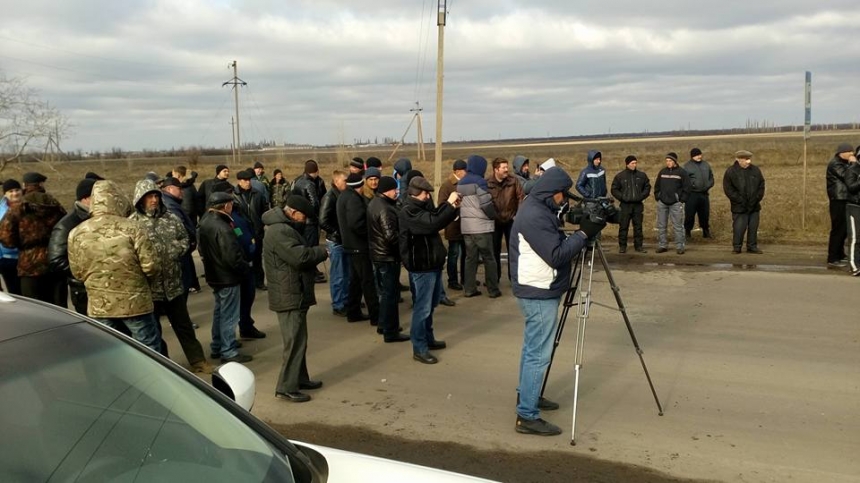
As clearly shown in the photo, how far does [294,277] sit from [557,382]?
2.63m

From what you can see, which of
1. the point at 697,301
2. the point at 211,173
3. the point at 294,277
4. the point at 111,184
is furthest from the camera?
the point at 211,173

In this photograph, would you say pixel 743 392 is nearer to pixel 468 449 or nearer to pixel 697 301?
pixel 468 449

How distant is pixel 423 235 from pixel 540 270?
7.17 ft

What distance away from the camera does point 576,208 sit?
17.4 feet

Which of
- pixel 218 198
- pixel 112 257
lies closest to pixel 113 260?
pixel 112 257

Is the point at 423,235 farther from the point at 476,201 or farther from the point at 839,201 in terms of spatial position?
the point at 839,201

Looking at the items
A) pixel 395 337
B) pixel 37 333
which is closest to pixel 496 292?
pixel 395 337

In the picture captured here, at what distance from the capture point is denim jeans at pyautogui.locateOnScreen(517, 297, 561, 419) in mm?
5090

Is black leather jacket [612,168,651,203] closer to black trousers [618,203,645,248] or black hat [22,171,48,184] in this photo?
black trousers [618,203,645,248]

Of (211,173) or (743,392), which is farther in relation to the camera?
(211,173)

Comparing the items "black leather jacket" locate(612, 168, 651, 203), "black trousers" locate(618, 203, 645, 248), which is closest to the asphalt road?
"black trousers" locate(618, 203, 645, 248)

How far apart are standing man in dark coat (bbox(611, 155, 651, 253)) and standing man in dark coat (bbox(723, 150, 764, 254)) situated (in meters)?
1.53

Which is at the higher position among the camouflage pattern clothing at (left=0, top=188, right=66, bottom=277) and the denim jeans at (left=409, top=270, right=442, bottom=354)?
the camouflage pattern clothing at (left=0, top=188, right=66, bottom=277)

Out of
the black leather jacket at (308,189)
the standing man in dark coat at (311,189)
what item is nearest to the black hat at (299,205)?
the standing man in dark coat at (311,189)
